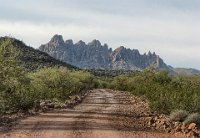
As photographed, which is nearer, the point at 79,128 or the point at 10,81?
the point at 79,128

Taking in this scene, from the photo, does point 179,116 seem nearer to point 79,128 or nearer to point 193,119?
point 193,119

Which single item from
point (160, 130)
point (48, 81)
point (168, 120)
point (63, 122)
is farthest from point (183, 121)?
point (48, 81)

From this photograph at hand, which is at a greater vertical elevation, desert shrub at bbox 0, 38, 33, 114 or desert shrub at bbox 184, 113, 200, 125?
desert shrub at bbox 0, 38, 33, 114

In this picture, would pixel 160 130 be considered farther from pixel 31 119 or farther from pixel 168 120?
pixel 31 119

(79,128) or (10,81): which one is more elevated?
(10,81)

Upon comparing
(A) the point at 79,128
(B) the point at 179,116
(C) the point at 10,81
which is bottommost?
(A) the point at 79,128

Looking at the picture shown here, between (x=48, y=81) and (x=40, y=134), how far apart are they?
3412 cm

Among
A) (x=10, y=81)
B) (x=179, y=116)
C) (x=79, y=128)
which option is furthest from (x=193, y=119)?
(x=10, y=81)

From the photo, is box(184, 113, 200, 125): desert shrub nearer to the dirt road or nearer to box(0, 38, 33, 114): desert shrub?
the dirt road

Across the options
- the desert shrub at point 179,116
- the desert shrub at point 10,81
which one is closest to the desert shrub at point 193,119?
the desert shrub at point 179,116

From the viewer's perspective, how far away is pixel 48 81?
170ft

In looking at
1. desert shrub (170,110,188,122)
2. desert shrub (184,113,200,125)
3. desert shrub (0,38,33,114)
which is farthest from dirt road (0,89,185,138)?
desert shrub (0,38,33,114)

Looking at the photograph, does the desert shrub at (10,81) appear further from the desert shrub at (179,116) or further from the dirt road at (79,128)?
the desert shrub at (179,116)

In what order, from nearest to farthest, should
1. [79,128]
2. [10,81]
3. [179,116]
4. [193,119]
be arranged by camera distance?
[79,128], [193,119], [179,116], [10,81]
